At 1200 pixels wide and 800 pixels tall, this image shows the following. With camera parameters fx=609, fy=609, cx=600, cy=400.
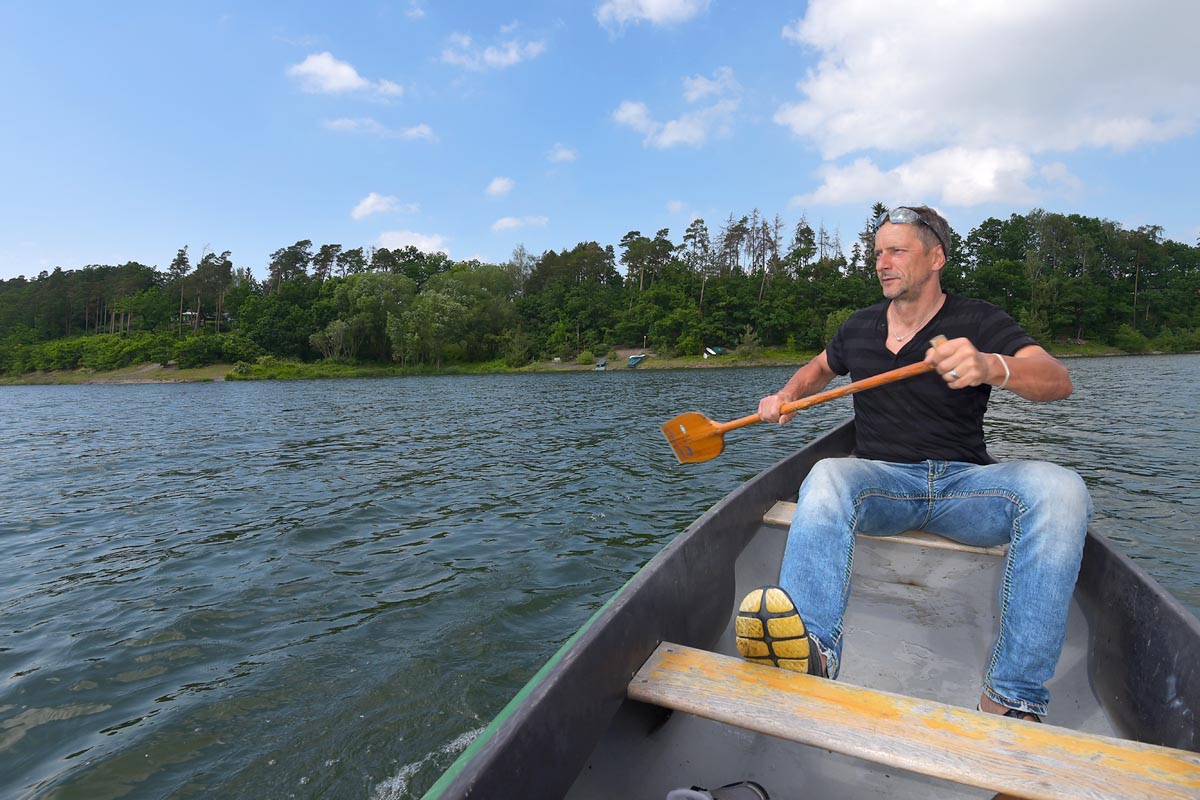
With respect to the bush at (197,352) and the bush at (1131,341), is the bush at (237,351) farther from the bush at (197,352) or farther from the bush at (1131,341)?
the bush at (1131,341)

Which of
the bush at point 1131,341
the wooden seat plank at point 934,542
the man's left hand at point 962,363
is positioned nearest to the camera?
the man's left hand at point 962,363

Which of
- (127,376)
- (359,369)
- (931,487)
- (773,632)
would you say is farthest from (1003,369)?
(127,376)

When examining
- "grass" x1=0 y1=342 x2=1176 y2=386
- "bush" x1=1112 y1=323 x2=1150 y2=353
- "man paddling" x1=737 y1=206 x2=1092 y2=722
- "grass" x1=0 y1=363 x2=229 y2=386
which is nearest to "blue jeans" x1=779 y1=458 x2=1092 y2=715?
"man paddling" x1=737 y1=206 x2=1092 y2=722

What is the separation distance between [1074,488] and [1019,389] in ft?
1.41

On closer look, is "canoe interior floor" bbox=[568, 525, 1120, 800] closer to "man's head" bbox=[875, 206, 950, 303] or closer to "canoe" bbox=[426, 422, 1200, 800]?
"canoe" bbox=[426, 422, 1200, 800]

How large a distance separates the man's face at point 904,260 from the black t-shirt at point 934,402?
171mm

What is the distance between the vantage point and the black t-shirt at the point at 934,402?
9.00ft

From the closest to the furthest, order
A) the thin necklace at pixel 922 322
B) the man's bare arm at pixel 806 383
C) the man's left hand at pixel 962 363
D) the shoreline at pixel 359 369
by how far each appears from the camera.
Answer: the man's left hand at pixel 962 363
the thin necklace at pixel 922 322
the man's bare arm at pixel 806 383
the shoreline at pixel 359 369

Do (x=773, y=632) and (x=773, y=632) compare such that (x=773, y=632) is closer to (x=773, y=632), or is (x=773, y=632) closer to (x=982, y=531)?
(x=773, y=632)

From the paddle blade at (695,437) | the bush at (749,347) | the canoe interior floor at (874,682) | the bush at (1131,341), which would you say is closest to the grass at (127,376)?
the bush at (749,347)

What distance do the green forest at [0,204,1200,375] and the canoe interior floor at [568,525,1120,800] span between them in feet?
205

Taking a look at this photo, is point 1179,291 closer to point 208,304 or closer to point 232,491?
point 232,491

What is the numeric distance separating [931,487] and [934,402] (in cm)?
40

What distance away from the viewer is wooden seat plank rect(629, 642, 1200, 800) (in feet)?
4.62
